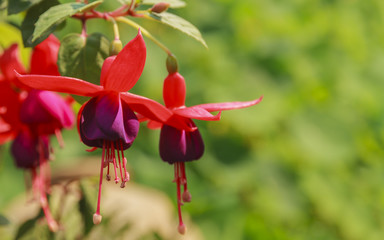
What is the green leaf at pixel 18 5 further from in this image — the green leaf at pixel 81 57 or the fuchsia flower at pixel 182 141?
the fuchsia flower at pixel 182 141

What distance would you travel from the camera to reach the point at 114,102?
531mm

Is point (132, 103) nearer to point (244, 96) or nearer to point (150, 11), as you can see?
point (150, 11)

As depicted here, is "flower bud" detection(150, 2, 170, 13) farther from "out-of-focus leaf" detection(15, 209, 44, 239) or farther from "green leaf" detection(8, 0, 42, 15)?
"out-of-focus leaf" detection(15, 209, 44, 239)

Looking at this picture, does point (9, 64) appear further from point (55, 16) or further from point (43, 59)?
point (55, 16)

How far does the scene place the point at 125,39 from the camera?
2.05 meters

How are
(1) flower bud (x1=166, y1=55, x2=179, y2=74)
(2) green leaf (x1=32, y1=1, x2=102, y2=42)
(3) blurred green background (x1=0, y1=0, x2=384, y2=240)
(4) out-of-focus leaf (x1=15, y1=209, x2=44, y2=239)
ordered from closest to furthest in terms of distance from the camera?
1. (2) green leaf (x1=32, y1=1, x2=102, y2=42)
2. (1) flower bud (x1=166, y1=55, x2=179, y2=74)
3. (4) out-of-focus leaf (x1=15, y1=209, x2=44, y2=239)
4. (3) blurred green background (x1=0, y1=0, x2=384, y2=240)

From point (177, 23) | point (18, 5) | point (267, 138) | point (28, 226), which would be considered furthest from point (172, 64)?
point (267, 138)

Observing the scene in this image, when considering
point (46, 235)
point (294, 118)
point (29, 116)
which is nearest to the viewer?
point (29, 116)

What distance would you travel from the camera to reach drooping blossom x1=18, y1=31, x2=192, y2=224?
0.50 m

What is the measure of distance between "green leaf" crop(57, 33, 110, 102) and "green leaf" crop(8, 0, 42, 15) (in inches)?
2.0

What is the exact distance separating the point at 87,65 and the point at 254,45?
174cm

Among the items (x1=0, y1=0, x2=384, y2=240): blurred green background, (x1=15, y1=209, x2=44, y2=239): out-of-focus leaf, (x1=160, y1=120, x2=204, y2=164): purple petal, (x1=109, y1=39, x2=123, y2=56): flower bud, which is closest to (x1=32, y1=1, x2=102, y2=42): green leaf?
(x1=109, y1=39, x2=123, y2=56): flower bud

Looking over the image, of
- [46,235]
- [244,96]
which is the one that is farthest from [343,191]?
[46,235]

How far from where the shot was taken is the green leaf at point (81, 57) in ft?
1.83
